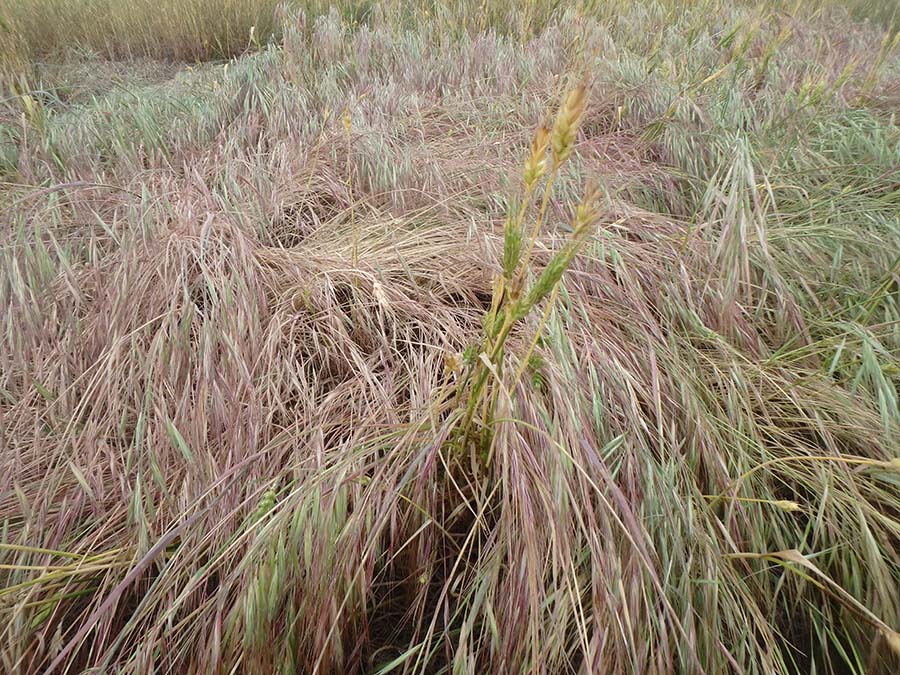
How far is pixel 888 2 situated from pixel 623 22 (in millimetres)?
3076

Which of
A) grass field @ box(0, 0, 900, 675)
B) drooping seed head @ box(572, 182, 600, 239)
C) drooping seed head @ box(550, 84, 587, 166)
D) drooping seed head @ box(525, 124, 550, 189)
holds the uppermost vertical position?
drooping seed head @ box(550, 84, 587, 166)

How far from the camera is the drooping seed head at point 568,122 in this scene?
50cm

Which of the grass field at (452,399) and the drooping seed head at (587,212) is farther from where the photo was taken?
the grass field at (452,399)

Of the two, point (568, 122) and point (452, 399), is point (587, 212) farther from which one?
point (452, 399)

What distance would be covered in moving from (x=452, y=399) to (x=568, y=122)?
0.54 meters

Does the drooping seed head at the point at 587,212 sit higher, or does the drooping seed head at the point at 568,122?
the drooping seed head at the point at 568,122

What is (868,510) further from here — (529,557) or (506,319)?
(506,319)

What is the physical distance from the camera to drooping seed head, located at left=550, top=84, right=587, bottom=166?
50 centimetres

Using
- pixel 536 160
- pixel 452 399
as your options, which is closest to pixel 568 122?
pixel 536 160

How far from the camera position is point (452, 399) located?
3.05ft

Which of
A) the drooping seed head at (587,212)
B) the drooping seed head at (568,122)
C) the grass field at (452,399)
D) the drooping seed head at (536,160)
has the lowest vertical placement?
the grass field at (452,399)

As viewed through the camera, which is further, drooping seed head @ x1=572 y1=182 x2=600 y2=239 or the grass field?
the grass field

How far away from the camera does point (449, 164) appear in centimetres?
175

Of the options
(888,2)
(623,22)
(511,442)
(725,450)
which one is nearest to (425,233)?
(511,442)
